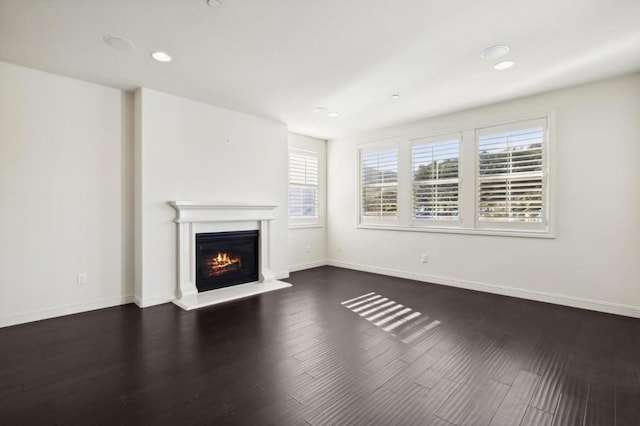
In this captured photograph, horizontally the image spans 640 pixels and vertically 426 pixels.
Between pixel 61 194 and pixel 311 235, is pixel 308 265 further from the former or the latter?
pixel 61 194

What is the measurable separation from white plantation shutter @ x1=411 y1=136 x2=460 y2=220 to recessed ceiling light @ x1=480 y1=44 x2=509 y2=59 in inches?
71.9

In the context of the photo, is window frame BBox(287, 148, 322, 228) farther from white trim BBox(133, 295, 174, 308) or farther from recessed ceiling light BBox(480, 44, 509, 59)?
recessed ceiling light BBox(480, 44, 509, 59)

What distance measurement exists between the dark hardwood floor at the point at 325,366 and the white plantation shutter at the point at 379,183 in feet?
7.34

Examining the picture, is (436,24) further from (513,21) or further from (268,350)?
(268,350)

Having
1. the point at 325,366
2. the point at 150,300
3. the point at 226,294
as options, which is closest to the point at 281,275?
the point at 226,294

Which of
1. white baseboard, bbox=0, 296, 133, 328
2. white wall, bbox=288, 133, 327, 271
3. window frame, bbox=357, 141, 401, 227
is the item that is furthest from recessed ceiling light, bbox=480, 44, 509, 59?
white baseboard, bbox=0, 296, 133, 328

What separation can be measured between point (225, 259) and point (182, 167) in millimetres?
1456

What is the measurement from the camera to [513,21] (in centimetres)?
242

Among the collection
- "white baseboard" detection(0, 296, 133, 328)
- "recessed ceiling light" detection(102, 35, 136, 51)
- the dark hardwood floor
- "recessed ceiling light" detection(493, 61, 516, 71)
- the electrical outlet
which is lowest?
the dark hardwood floor

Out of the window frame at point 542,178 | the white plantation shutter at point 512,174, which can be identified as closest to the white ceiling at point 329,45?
the window frame at point 542,178

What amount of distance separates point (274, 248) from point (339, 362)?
9.83ft

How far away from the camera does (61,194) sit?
347cm

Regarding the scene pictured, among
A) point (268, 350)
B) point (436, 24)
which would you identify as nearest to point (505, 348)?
point (268, 350)

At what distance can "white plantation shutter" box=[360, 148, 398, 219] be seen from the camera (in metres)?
5.54
